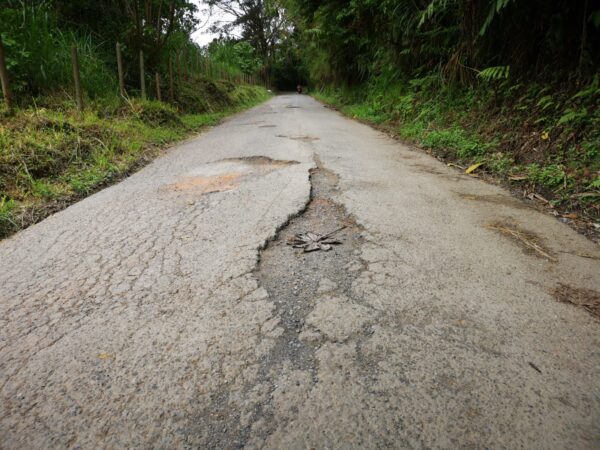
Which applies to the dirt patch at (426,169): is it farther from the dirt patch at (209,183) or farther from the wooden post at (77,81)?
the wooden post at (77,81)

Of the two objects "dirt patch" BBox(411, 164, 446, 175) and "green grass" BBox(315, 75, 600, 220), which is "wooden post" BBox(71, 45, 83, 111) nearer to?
"dirt patch" BBox(411, 164, 446, 175)

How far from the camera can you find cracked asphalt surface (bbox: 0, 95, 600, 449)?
1.00 m

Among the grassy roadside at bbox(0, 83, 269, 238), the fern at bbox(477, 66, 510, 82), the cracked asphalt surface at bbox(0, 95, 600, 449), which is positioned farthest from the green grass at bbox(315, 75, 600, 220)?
the grassy roadside at bbox(0, 83, 269, 238)

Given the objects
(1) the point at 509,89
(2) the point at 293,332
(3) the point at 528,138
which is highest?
(1) the point at 509,89

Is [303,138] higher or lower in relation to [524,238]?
higher

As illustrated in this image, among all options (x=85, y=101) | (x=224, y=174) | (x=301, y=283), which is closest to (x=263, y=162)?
(x=224, y=174)

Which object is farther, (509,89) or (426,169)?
(509,89)

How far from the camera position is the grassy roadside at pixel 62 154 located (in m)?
2.70

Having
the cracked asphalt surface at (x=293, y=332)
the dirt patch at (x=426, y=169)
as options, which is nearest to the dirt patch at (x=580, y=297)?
the cracked asphalt surface at (x=293, y=332)

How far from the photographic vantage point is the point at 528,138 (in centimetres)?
373

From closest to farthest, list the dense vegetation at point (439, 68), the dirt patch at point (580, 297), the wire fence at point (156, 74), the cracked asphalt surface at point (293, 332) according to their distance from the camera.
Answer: the cracked asphalt surface at point (293, 332), the dirt patch at point (580, 297), the dense vegetation at point (439, 68), the wire fence at point (156, 74)

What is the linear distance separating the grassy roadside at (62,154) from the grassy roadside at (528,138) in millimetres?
3869

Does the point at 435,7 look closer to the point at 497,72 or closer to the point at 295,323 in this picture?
the point at 497,72

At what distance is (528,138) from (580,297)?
277 centimetres
